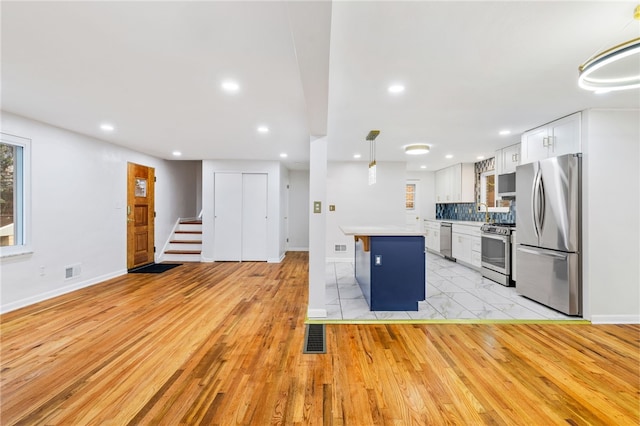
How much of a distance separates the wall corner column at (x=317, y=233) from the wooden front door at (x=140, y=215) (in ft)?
13.6

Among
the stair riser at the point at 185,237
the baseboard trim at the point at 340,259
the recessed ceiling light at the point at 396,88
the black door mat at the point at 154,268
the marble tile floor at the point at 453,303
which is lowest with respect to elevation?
the marble tile floor at the point at 453,303

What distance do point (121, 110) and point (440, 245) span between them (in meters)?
6.74

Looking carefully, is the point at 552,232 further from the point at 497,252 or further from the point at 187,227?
the point at 187,227

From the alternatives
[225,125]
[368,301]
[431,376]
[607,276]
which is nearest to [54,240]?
[225,125]

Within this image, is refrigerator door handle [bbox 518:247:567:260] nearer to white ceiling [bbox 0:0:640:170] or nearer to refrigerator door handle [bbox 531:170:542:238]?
refrigerator door handle [bbox 531:170:542:238]

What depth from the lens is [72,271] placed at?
4137 mm

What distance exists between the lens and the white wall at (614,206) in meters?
3.06

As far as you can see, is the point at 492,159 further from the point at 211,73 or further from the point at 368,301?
the point at 211,73

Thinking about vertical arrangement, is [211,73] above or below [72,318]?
above

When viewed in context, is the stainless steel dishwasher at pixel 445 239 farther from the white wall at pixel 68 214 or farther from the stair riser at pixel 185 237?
the white wall at pixel 68 214

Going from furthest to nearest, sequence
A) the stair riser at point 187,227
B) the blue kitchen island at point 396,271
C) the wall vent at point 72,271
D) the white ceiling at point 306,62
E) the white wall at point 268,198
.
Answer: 1. the stair riser at point 187,227
2. the white wall at point 268,198
3. the wall vent at point 72,271
4. the blue kitchen island at point 396,271
5. the white ceiling at point 306,62

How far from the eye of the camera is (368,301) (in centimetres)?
353

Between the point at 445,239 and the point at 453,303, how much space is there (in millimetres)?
3309

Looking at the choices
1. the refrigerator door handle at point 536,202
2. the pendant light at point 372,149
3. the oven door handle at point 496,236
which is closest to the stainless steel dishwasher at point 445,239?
the oven door handle at point 496,236
